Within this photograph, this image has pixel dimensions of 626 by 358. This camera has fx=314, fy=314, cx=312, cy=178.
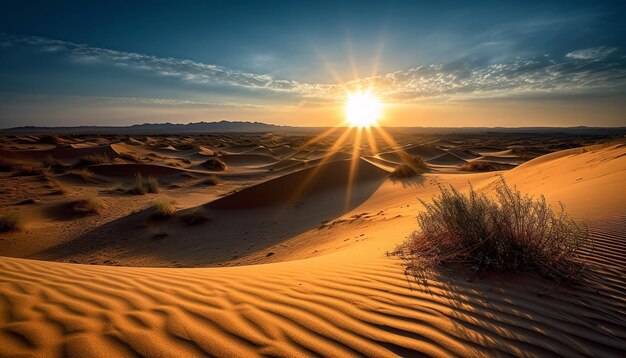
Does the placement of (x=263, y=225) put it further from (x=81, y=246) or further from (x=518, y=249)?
(x=518, y=249)

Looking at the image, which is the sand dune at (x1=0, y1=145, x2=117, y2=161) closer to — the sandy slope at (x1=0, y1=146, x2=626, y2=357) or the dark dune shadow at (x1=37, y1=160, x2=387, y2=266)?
the dark dune shadow at (x1=37, y1=160, x2=387, y2=266)

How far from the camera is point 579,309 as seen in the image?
2602mm

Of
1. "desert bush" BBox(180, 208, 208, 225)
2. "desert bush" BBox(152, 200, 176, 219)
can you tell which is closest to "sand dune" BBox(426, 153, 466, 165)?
"desert bush" BBox(180, 208, 208, 225)

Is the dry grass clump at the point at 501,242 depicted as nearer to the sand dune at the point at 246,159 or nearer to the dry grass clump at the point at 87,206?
the dry grass clump at the point at 87,206

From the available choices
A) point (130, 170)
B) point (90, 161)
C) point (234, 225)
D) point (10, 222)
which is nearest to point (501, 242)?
point (234, 225)

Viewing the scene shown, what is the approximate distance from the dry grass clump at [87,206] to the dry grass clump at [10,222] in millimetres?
2012

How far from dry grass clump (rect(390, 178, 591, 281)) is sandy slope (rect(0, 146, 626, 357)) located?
7.3 inches

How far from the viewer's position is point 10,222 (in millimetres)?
9445

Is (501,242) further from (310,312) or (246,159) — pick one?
(246,159)

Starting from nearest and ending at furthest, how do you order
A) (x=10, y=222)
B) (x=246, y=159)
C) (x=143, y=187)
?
(x=10, y=222) → (x=143, y=187) → (x=246, y=159)

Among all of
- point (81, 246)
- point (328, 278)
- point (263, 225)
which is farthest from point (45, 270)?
point (263, 225)

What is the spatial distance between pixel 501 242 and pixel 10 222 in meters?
12.7

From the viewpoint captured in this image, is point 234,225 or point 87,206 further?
point 87,206

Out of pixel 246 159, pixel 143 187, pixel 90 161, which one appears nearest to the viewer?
pixel 143 187
